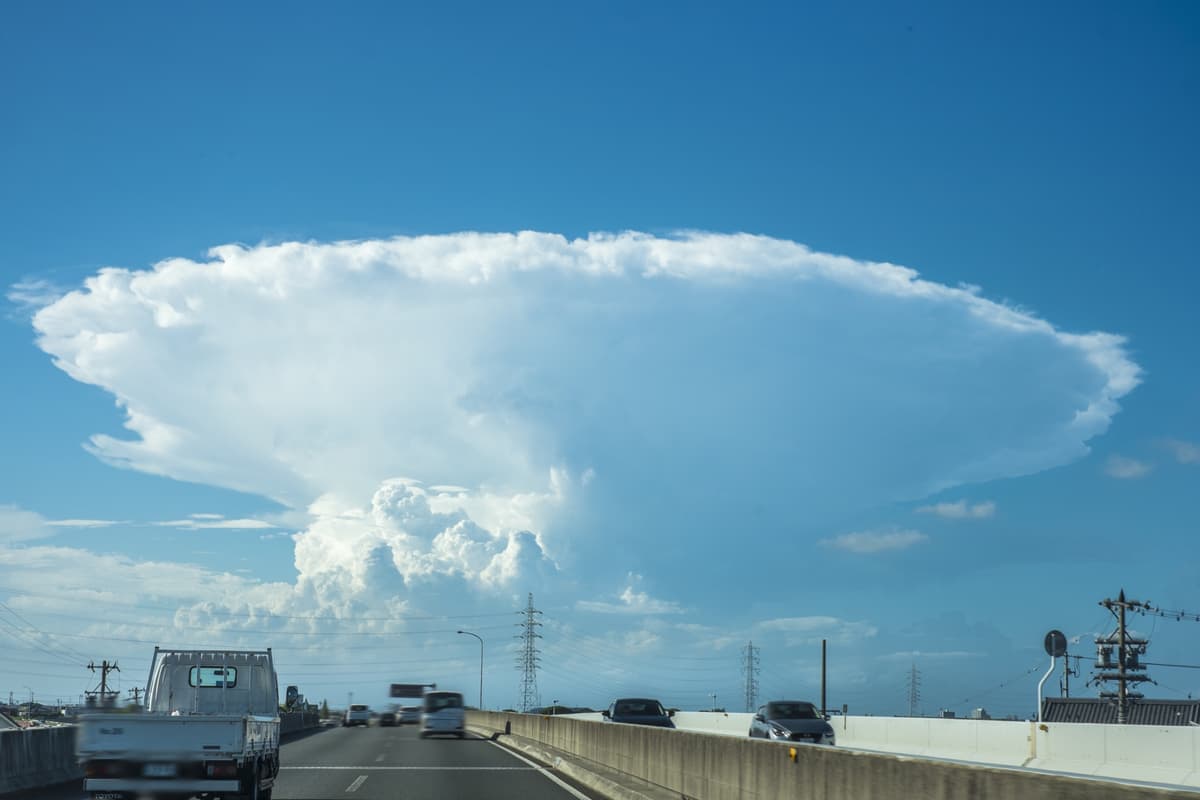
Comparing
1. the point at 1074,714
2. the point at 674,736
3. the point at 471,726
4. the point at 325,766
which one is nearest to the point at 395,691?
the point at 471,726

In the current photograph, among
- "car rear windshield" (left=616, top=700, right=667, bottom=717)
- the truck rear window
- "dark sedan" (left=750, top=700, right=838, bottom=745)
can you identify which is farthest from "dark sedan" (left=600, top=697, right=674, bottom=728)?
the truck rear window

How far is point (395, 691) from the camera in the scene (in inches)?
3723

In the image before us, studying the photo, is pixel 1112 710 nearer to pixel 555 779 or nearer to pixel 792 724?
pixel 792 724

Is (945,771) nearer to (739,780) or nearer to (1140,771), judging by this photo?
(739,780)

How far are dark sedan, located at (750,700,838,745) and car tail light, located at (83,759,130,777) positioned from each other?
17.3m

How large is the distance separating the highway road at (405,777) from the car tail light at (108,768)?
3.52 metres

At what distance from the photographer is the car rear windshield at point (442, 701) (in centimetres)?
5003

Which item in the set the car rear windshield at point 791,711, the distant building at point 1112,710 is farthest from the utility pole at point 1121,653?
the car rear windshield at point 791,711

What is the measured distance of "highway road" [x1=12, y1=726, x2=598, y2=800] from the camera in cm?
1966

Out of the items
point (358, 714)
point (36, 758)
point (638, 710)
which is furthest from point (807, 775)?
point (358, 714)

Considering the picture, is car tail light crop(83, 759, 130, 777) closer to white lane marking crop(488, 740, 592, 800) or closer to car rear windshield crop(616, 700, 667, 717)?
white lane marking crop(488, 740, 592, 800)

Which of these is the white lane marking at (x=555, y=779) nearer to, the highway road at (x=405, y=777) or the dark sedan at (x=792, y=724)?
the highway road at (x=405, y=777)

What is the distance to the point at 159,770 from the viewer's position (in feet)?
47.2

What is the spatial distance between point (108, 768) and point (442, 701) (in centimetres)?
3680
